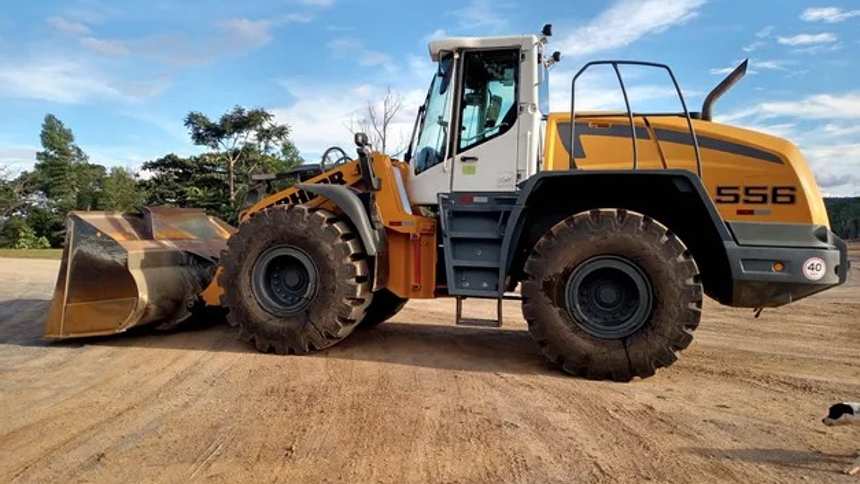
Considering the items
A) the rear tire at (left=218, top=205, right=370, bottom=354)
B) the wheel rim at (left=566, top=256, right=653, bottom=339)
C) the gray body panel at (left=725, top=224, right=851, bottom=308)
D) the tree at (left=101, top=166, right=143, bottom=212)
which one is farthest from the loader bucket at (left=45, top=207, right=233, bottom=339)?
the tree at (left=101, top=166, right=143, bottom=212)

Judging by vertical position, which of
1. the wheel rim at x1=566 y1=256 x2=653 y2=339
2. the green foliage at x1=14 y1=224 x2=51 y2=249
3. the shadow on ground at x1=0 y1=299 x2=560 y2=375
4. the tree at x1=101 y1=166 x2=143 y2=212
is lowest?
the shadow on ground at x1=0 y1=299 x2=560 y2=375

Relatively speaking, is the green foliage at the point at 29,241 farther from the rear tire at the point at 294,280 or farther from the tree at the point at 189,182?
the rear tire at the point at 294,280

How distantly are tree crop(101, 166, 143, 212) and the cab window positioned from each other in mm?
40233

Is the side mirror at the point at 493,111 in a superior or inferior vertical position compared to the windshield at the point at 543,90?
inferior

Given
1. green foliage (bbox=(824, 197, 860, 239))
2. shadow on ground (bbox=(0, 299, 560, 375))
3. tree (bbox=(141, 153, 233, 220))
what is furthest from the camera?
green foliage (bbox=(824, 197, 860, 239))

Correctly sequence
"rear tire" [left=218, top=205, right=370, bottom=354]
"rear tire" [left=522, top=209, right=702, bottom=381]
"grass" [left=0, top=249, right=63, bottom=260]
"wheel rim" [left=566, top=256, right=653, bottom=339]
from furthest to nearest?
"grass" [left=0, top=249, right=63, bottom=260] < "rear tire" [left=218, top=205, right=370, bottom=354] < "wheel rim" [left=566, top=256, right=653, bottom=339] < "rear tire" [left=522, top=209, right=702, bottom=381]

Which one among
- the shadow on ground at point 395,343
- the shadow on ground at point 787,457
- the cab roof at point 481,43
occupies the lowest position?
the shadow on ground at point 787,457

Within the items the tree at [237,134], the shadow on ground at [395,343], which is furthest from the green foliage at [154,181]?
the shadow on ground at [395,343]

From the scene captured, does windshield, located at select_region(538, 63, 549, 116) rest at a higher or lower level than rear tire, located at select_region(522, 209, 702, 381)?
higher

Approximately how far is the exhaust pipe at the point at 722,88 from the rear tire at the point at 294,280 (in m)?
3.56

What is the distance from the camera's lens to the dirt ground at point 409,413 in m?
3.56

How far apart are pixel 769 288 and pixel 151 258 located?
6156 mm

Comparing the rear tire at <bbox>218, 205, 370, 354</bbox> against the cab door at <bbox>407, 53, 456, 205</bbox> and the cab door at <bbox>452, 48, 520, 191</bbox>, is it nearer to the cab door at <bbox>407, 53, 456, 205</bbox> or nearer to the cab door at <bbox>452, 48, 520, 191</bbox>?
the cab door at <bbox>407, 53, 456, 205</bbox>

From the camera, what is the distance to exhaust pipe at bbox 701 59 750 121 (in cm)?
562
